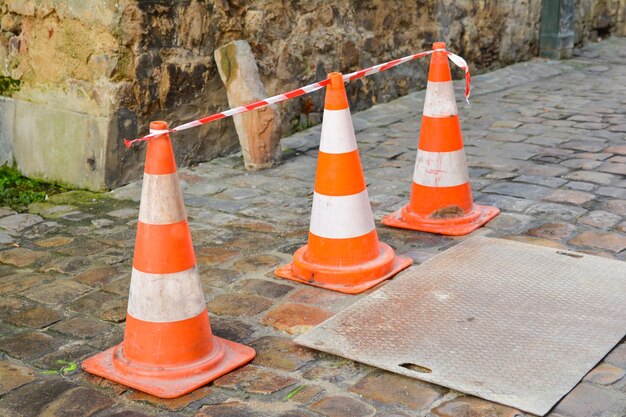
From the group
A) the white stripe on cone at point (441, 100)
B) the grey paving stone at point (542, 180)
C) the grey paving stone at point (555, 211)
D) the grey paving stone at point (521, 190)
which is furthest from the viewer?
the grey paving stone at point (542, 180)

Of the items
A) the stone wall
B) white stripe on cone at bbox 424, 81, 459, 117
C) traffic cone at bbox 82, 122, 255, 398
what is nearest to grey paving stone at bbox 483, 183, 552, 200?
white stripe on cone at bbox 424, 81, 459, 117

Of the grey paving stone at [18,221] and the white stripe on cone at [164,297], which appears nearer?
the white stripe on cone at [164,297]

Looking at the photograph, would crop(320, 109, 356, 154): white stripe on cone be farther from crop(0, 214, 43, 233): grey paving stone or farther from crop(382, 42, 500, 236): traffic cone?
crop(0, 214, 43, 233): grey paving stone

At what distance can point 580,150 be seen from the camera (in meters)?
Result: 5.89

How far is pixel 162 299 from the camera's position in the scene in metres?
3.08

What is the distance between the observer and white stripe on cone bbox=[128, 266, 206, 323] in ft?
10.1

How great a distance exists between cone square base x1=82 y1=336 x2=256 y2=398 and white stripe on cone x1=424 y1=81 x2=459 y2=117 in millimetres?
1767

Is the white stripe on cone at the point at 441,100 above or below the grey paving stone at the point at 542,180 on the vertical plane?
above

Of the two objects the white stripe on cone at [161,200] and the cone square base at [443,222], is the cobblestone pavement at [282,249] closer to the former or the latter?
the cone square base at [443,222]

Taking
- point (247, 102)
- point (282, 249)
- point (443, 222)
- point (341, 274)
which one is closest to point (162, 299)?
point (341, 274)

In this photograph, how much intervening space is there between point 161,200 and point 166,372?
562 mm

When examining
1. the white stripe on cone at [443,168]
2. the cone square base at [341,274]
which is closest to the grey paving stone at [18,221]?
the cone square base at [341,274]

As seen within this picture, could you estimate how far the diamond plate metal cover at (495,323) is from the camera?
9.83ft

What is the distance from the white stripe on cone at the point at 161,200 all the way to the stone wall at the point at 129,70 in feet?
7.23
